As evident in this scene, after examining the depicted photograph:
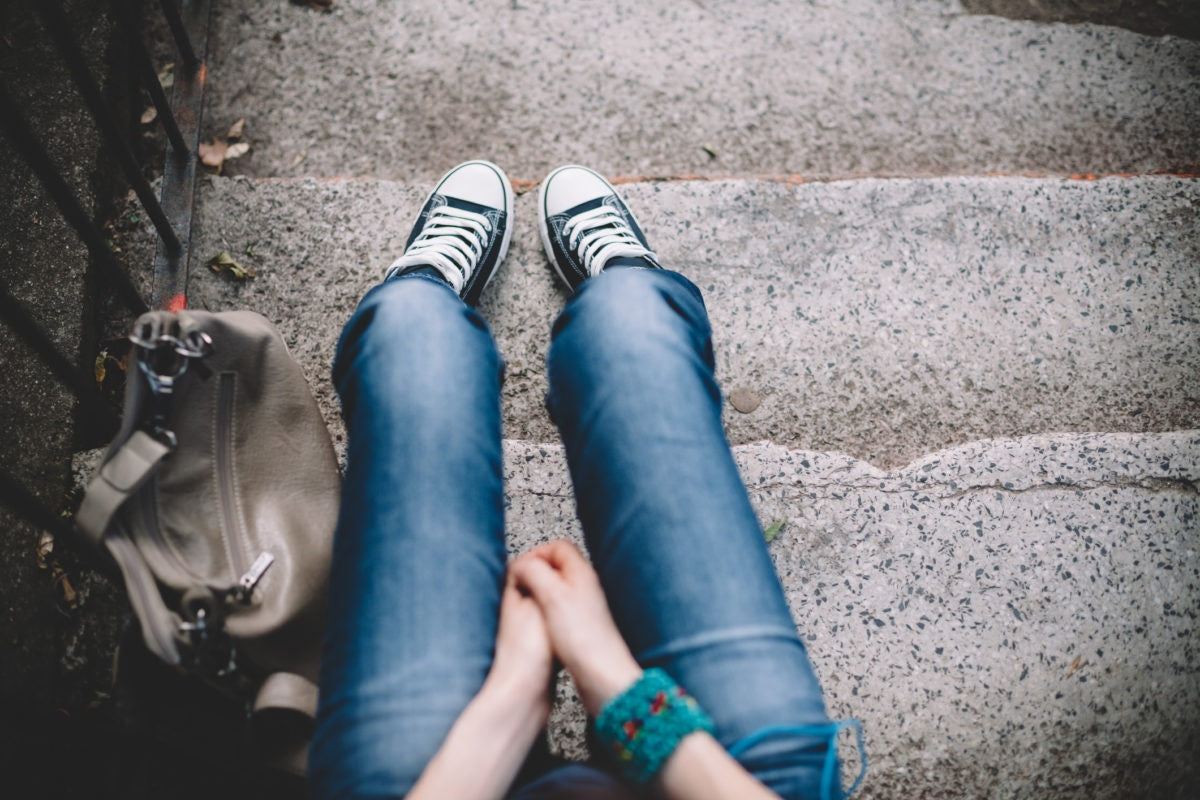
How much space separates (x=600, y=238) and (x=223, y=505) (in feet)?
3.78

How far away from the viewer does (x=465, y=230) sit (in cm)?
189

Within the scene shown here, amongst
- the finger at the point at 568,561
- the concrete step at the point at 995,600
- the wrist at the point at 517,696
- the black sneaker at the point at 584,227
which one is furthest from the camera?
the black sneaker at the point at 584,227

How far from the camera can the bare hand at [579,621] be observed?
107 centimetres

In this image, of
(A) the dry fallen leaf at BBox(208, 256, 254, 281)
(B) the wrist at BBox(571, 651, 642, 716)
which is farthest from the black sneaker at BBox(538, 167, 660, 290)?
(B) the wrist at BBox(571, 651, 642, 716)

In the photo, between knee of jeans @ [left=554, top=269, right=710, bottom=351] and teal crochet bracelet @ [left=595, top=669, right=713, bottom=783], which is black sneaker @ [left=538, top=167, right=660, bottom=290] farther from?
teal crochet bracelet @ [left=595, top=669, right=713, bottom=783]

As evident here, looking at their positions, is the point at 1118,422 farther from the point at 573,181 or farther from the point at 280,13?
the point at 280,13

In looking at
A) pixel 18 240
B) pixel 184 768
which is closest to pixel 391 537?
pixel 184 768

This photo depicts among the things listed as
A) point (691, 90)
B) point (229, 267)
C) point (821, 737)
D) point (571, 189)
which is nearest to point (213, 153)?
point (229, 267)

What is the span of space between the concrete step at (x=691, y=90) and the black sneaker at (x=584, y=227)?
0.59ft

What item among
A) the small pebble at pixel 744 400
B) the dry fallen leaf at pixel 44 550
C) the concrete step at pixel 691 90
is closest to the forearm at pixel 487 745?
the small pebble at pixel 744 400

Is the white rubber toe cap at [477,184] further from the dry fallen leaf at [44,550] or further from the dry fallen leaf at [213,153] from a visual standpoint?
the dry fallen leaf at [44,550]

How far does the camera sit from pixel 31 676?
1.50 m

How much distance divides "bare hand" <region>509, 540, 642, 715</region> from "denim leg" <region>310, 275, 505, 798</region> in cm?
9

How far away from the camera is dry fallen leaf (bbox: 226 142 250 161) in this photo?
210cm
